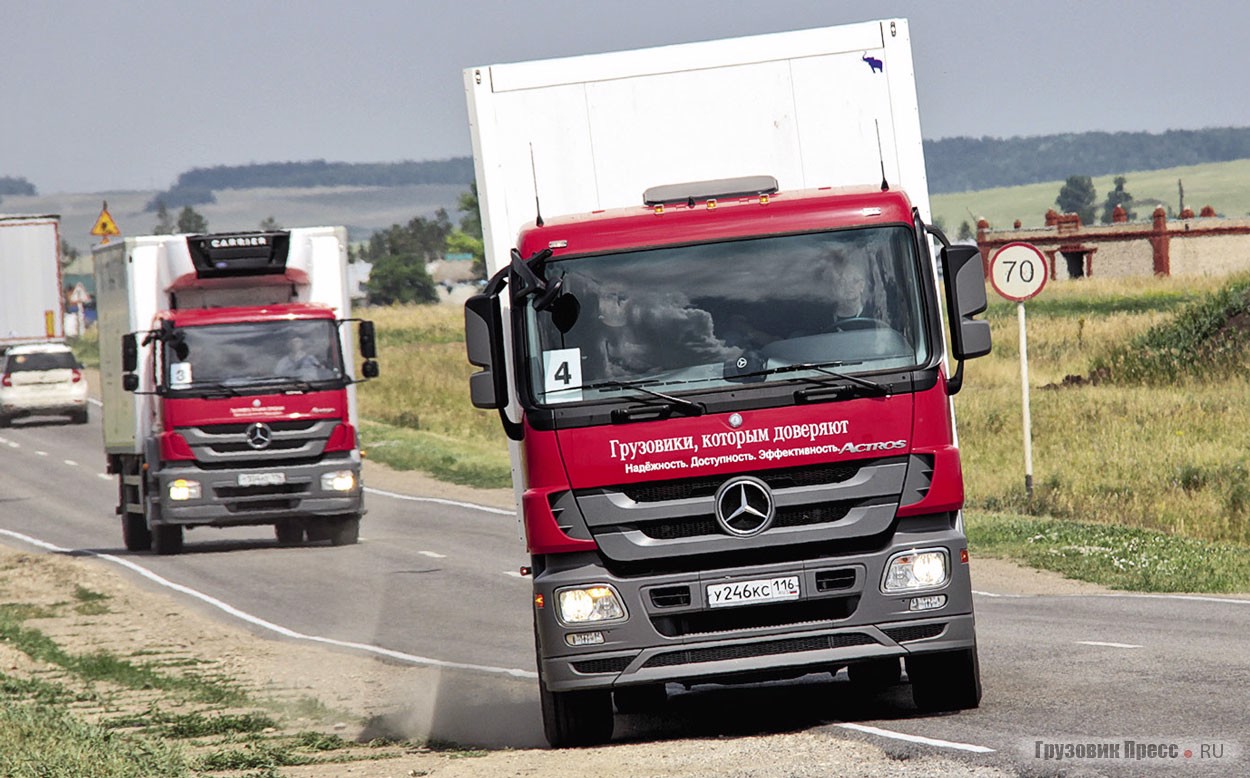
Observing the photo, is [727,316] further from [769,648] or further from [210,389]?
[210,389]

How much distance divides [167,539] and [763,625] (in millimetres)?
16111

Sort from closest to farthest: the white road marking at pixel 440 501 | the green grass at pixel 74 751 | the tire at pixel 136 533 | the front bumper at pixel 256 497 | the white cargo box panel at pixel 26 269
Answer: the green grass at pixel 74 751
the front bumper at pixel 256 497
the tire at pixel 136 533
the white road marking at pixel 440 501
the white cargo box panel at pixel 26 269

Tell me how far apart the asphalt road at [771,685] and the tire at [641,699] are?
0.30 ft

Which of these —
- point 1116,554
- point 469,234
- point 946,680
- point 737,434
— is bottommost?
point 1116,554

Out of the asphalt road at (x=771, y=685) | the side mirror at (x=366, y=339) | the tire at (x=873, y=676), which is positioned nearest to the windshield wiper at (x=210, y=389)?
the side mirror at (x=366, y=339)

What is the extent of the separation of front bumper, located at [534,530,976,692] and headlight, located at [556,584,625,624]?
0.03 m

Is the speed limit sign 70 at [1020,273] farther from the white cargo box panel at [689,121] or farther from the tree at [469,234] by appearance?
the tree at [469,234]

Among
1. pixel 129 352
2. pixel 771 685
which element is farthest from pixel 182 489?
pixel 771 685

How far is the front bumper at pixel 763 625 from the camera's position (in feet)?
30.4

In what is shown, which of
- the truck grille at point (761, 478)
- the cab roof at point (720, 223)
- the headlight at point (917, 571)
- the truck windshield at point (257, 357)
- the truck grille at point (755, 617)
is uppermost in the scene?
the cab roof at point (720, 223)

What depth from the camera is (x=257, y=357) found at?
72.2 feet

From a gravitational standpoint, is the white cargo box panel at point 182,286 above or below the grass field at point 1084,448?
above

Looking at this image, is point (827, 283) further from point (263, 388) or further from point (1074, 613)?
point (263, 388)

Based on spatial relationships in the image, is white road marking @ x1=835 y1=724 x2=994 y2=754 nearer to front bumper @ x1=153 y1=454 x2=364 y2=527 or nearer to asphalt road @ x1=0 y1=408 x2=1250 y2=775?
asphalt road @ x1=0 y1=408 x2=1250 y2=775
